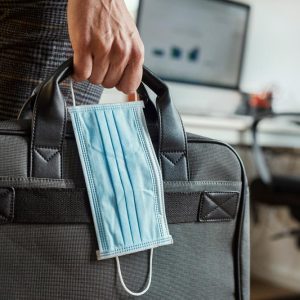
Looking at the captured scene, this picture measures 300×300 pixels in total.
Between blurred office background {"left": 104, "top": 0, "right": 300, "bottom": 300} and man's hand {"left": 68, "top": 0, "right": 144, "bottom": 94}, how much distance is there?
48.0 inches

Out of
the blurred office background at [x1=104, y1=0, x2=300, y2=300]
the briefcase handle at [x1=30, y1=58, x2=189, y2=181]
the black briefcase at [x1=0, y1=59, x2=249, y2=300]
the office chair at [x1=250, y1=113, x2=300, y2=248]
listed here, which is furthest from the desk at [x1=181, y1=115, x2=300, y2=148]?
the briefcase handle at [x1=30, y1=58, x2=189, y2=181]

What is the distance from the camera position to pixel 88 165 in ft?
2.08

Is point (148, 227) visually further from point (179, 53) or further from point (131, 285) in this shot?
point (179, 53)

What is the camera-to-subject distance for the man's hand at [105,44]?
2.15 feet

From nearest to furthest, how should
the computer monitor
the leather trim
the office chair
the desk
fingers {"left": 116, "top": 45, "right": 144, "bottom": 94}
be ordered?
1. the leather trim
2. fingers {"left": 116, "top": 45, "right": 144, "bottom": 94}
3. the office chair
4. the desk
5. the computer monitor

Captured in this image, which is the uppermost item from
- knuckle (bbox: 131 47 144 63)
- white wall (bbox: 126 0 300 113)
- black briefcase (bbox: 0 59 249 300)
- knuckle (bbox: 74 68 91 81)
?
knuckle (bbox: 131 47 144 63)

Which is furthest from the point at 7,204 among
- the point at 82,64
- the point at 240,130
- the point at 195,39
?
the point at 195,39

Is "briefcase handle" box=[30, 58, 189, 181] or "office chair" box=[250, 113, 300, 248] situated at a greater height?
"briefcase handle" box=[30, 58, 189, 181]

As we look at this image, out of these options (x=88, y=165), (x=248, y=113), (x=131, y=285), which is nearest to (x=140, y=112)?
(x=88, y=165)

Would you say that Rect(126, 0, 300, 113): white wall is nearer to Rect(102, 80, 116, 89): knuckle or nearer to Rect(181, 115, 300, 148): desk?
Rect(181, 115, 300, 148): desk

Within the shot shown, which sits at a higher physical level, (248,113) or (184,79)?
(184,79)

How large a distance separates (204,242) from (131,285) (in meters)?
0.13

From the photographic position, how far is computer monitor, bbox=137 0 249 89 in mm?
2082

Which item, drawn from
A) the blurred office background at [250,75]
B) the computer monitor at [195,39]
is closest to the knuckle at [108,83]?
the blurred office background at [250,75]
